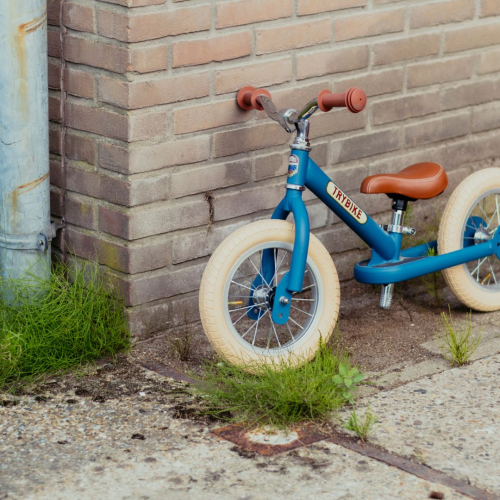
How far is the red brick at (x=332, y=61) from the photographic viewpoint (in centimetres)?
433

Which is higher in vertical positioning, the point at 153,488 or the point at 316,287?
the point at 316,287

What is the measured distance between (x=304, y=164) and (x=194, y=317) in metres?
0.91

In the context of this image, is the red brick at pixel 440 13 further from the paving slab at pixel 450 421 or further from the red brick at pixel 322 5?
the paving slab at pixel 450 421

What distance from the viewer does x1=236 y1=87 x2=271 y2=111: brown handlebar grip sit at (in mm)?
3982

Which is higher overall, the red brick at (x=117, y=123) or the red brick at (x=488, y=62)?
the red brick at (x=488, y=62)

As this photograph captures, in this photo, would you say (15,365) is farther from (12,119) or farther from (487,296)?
(487,296)

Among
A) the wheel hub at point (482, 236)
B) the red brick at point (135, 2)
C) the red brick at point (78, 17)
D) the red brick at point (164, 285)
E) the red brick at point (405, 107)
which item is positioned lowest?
the red brick at point (164, 285)

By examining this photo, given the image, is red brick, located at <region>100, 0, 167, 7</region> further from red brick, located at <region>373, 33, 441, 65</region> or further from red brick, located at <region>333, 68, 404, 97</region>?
red brick, located at <region>373, 33, 441, 65</region>

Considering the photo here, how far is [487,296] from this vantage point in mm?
4500

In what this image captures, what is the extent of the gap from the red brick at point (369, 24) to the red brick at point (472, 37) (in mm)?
332

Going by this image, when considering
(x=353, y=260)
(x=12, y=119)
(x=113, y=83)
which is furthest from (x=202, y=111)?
(x=353, y=260)

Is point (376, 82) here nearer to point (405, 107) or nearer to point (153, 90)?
point (405, 107)

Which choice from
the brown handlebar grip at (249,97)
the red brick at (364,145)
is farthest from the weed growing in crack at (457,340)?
the brown handlebar grip at (249,97)

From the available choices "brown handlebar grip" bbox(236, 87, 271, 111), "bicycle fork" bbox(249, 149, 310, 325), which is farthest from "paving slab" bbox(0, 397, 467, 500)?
"brown handlebar grip" bbox(236, 87, 271, 111)
